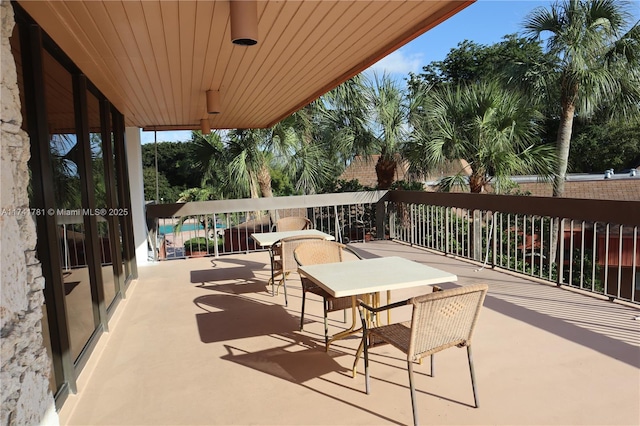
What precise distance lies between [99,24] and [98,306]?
2.02m

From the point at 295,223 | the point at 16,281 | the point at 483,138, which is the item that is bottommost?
the point at 295,223

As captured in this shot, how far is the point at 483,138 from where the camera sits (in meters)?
6.45

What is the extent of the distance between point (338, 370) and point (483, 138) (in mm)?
4826

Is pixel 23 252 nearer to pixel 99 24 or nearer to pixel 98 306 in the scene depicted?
pixel 99 24

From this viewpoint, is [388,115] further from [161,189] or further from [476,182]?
[161,189]

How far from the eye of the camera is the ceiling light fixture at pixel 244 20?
212 centimetres

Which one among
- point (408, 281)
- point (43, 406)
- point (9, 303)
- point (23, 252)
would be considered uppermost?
point (23, 252)

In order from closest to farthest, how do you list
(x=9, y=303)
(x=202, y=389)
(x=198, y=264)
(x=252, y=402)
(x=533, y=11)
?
(x=9, y=303) < (x=252, y=402) < (x=202, y=389) < (x=198, y=264) < (x=533, y=11)

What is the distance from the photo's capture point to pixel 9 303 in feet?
5.03

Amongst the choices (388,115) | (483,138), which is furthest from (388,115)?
(483,138)

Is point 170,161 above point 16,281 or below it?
above

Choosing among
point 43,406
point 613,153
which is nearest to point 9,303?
point 43,406

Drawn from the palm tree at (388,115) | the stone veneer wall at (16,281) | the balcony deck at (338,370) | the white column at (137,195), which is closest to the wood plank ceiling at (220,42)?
the stone veneer wall at (16,281)

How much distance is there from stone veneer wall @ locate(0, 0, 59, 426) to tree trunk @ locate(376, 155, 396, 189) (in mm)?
7115
